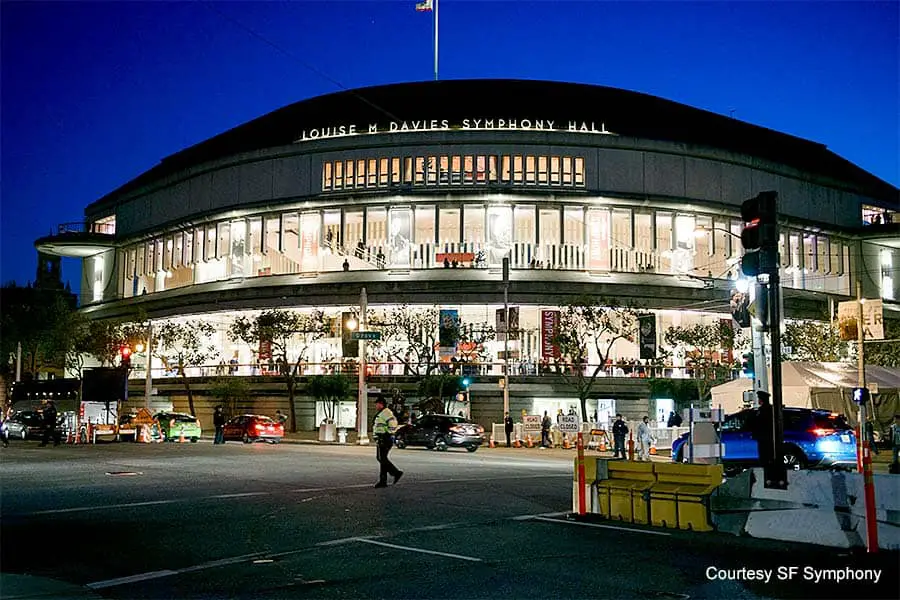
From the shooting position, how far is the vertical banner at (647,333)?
197 ft

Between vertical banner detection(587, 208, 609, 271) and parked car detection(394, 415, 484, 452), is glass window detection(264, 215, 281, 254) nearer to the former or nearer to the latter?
vertical banner detection(587, 208, 609, 271)

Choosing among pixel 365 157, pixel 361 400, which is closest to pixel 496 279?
pixel 365 157

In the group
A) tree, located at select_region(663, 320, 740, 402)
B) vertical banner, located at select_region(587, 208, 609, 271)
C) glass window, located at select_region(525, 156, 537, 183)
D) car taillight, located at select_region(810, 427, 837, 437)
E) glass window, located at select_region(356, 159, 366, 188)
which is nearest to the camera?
car taillight, located at select_region(810, 427, 837, 437)

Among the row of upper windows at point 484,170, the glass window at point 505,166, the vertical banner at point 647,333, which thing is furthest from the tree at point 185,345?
the vertical banner at point 647,333

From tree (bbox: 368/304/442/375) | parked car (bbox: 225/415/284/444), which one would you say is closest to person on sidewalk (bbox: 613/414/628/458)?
parked car (bbox: 225/415/284/444)

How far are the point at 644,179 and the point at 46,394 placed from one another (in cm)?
4233

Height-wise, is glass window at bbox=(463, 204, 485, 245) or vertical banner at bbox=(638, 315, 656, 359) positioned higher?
glass window at bbox=(463, 204, 485, 245)

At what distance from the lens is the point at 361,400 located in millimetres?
49031

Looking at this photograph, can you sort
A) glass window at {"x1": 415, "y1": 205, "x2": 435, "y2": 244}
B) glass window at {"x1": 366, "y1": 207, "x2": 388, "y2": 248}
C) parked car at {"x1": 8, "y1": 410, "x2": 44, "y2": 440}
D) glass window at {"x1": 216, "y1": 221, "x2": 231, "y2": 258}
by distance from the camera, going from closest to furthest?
parked car at {"x1": 8, "y1": 410, "x2": 44, "y2": 440} → glass window at {"x1": 415, "y1": 205, "x2": 435, "y2": 244} → glass window at {"x1": 366, "y1": 207, "x2": 388, "y2": 248} → glass window at {"x1": 216, "y1": 221, "x2": 231, "y2": 258}

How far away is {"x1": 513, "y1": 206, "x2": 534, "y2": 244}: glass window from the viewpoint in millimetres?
66375

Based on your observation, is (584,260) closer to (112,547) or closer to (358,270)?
(358,270)

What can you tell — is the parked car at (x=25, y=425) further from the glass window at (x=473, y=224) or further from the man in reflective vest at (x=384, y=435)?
the man in reflective vest at (x=384, y=435)

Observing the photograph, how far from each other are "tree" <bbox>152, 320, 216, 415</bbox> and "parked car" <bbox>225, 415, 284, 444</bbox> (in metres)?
19.5

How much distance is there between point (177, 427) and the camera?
49344mm
